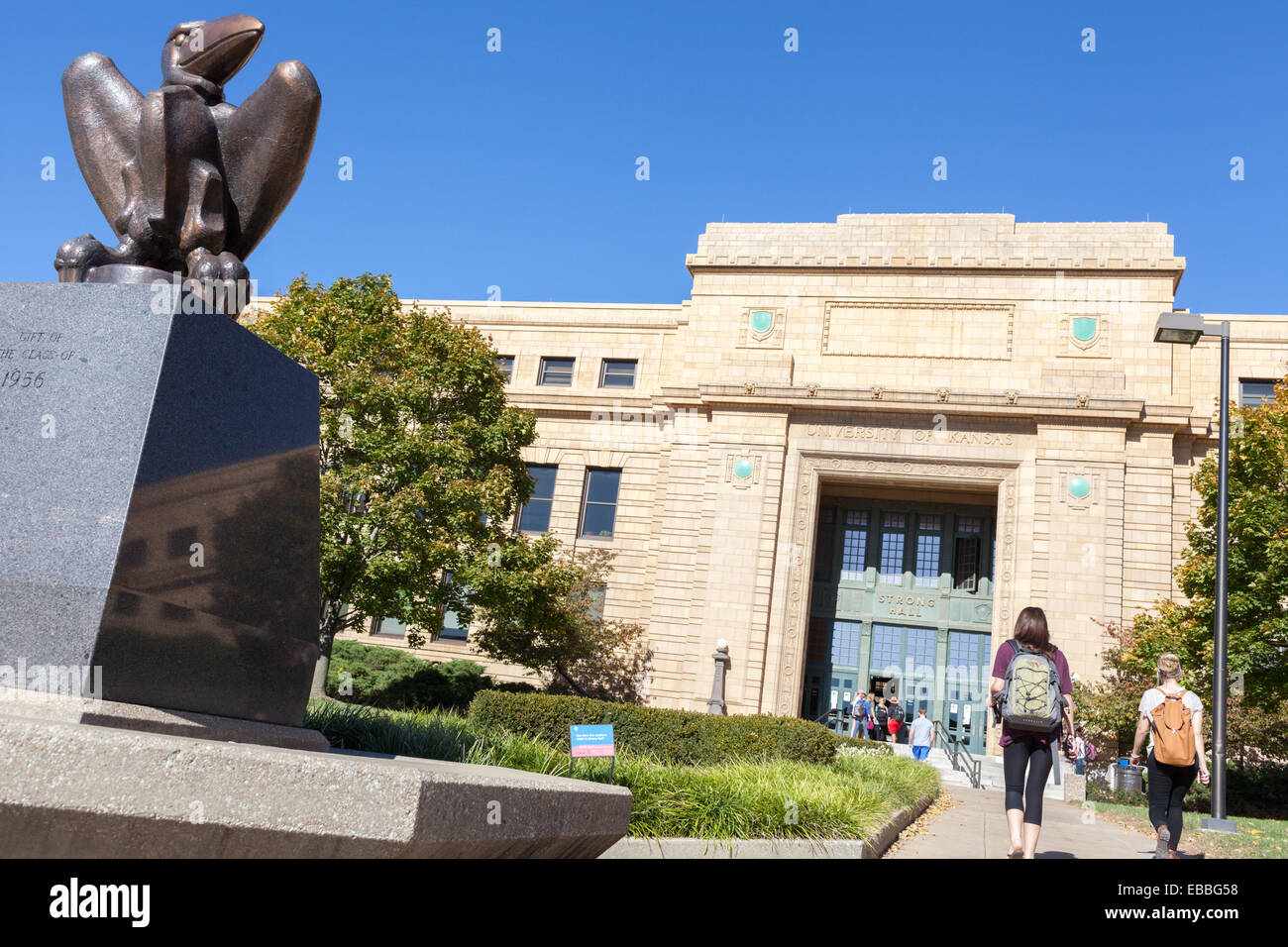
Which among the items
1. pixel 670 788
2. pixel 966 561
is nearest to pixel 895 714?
pixel 966 561

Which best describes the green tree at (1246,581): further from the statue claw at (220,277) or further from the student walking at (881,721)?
the statue claw at (220,277)

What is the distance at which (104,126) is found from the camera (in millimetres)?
6500

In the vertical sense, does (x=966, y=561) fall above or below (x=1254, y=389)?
below

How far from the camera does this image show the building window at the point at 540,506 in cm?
3447

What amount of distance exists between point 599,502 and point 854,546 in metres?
8.79

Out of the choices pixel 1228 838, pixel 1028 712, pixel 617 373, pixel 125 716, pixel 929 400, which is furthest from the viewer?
pixel 617 373

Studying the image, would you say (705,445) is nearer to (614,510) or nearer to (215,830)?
(614,510)

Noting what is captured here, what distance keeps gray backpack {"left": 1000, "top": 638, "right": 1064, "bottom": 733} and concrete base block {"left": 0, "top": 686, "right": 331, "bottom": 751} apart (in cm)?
509

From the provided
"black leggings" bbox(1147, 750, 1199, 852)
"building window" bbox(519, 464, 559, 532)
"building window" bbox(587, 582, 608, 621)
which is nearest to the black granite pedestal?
"black leggings" bbox(1147, 750, 1199, 852)

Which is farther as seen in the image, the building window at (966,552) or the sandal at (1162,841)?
the building window at (966,552)

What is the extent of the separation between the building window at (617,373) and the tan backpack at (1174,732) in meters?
27.3

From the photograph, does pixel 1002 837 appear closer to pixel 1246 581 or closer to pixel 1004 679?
pixel 1004 679

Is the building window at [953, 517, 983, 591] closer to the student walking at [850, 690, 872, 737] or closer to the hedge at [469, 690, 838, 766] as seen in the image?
the student walking at [850, 690, 872, 737]

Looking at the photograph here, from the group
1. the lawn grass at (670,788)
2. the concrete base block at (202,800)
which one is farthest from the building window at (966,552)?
the concrete base block at (202,800)
